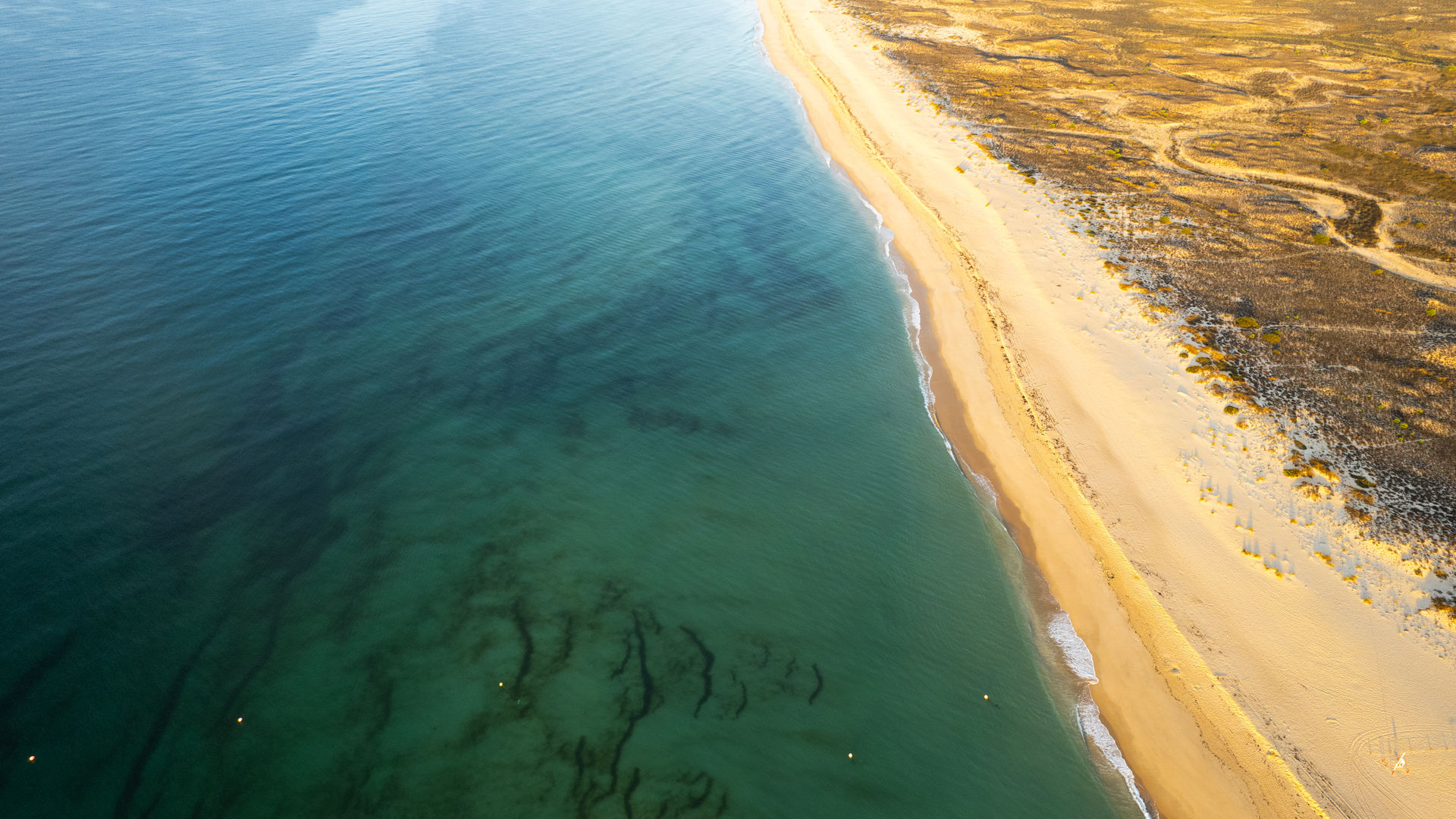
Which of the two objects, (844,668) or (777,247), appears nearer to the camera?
(844,668)

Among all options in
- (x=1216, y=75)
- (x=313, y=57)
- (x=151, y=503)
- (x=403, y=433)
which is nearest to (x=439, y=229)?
(x=403, y=433)

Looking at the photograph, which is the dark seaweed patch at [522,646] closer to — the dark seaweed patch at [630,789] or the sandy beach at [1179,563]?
the dark seaweed patch at [630,789]

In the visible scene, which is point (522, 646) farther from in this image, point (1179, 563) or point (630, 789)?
point (1179, 563)

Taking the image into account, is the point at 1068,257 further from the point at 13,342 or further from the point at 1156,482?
the point at 13,342

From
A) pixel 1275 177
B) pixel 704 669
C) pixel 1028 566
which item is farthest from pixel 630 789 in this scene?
pixel 1275 177

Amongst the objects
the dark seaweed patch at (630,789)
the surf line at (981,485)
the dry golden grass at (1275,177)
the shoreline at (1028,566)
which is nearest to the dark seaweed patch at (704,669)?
the dark seaweed patch at (630,789)

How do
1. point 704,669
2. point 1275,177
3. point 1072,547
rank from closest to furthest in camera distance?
point 704,669
point 1072,547
point 1275,177
